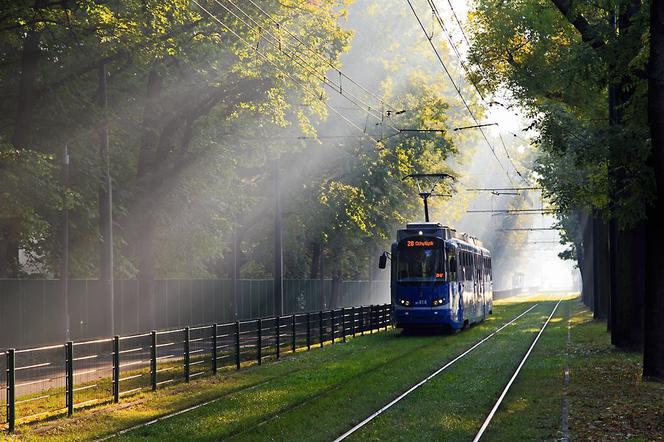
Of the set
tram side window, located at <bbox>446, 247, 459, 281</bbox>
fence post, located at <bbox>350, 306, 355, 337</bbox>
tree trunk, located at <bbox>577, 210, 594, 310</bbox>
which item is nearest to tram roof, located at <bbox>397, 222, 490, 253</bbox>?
tram side window, located at <bbox>446, 247, 459, 281</bbox>

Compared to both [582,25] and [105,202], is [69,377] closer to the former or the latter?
[582,25]

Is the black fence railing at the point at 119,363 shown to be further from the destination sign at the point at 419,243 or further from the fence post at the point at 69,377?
the destination sign at the point at 419,243

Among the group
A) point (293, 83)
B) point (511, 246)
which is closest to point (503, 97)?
point (293, 83)

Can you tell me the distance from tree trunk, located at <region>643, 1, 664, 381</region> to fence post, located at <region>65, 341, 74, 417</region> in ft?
31.5

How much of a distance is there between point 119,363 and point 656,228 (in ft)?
32.1

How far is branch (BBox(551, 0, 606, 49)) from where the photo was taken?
20719mm

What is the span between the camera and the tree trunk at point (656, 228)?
16.3 metres

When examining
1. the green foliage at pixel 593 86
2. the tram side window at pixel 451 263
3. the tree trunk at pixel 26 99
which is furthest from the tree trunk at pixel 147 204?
the green foliage at pixel 593 86

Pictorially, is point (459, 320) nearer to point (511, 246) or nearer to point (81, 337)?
point (81, 337)

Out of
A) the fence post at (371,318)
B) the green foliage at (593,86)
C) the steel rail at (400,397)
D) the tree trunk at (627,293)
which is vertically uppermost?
the green foliage at (593,86)

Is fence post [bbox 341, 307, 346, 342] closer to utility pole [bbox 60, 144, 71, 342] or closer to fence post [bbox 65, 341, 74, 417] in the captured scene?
utility pole [bbox 60, 144, 71, 342]

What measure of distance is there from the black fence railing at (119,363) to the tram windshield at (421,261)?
734cm

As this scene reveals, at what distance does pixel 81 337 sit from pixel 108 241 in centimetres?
772

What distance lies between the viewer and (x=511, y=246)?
149500 mm
